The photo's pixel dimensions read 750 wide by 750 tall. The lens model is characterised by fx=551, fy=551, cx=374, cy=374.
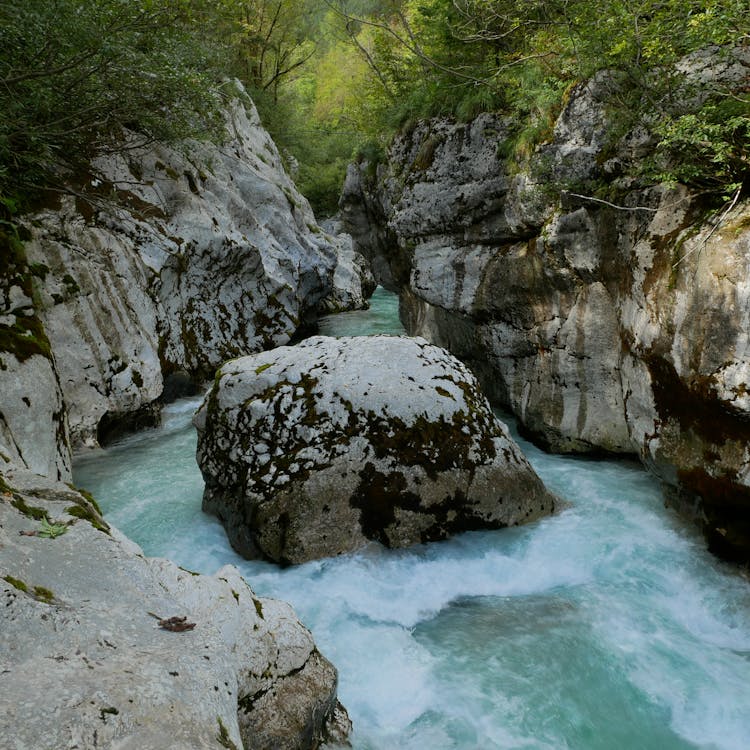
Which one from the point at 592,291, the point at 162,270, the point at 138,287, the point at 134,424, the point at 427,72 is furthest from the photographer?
the point at 427,72

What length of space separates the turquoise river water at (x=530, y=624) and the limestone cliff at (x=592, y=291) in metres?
0.90

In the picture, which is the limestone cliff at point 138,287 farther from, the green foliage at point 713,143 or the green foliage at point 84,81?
the green foliage at point 713,143

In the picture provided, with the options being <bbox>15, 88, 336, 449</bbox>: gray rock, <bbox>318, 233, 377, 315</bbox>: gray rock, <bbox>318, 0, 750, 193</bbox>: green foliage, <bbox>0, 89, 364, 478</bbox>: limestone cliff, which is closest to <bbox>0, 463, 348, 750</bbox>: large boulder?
<bbox>0, 89, 364, 478</bbox>: limestone cliff

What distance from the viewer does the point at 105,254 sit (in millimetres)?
9336

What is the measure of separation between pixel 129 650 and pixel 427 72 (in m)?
11.8

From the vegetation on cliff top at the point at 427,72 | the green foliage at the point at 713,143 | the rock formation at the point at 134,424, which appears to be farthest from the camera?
the vegetation on cliff top at the point at 427,72

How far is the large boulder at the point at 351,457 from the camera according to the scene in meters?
5.87

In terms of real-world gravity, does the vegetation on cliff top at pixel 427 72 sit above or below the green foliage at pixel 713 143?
above

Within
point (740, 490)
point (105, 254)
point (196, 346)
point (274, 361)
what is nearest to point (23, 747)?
point (274, 361)

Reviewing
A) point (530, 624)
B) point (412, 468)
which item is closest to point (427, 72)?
point (412, 468)

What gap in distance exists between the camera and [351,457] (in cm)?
604

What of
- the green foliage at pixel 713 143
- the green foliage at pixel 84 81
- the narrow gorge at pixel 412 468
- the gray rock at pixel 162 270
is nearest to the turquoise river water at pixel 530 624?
the narrow gorge at pixel 412 468

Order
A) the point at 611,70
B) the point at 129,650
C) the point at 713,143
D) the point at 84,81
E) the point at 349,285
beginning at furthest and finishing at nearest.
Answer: the point at 349,285 < the point at 84,81 < the point at 611,70 < the point at 713,143 < the point at 129,650

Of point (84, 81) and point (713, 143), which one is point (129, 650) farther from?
point (84, 81)
